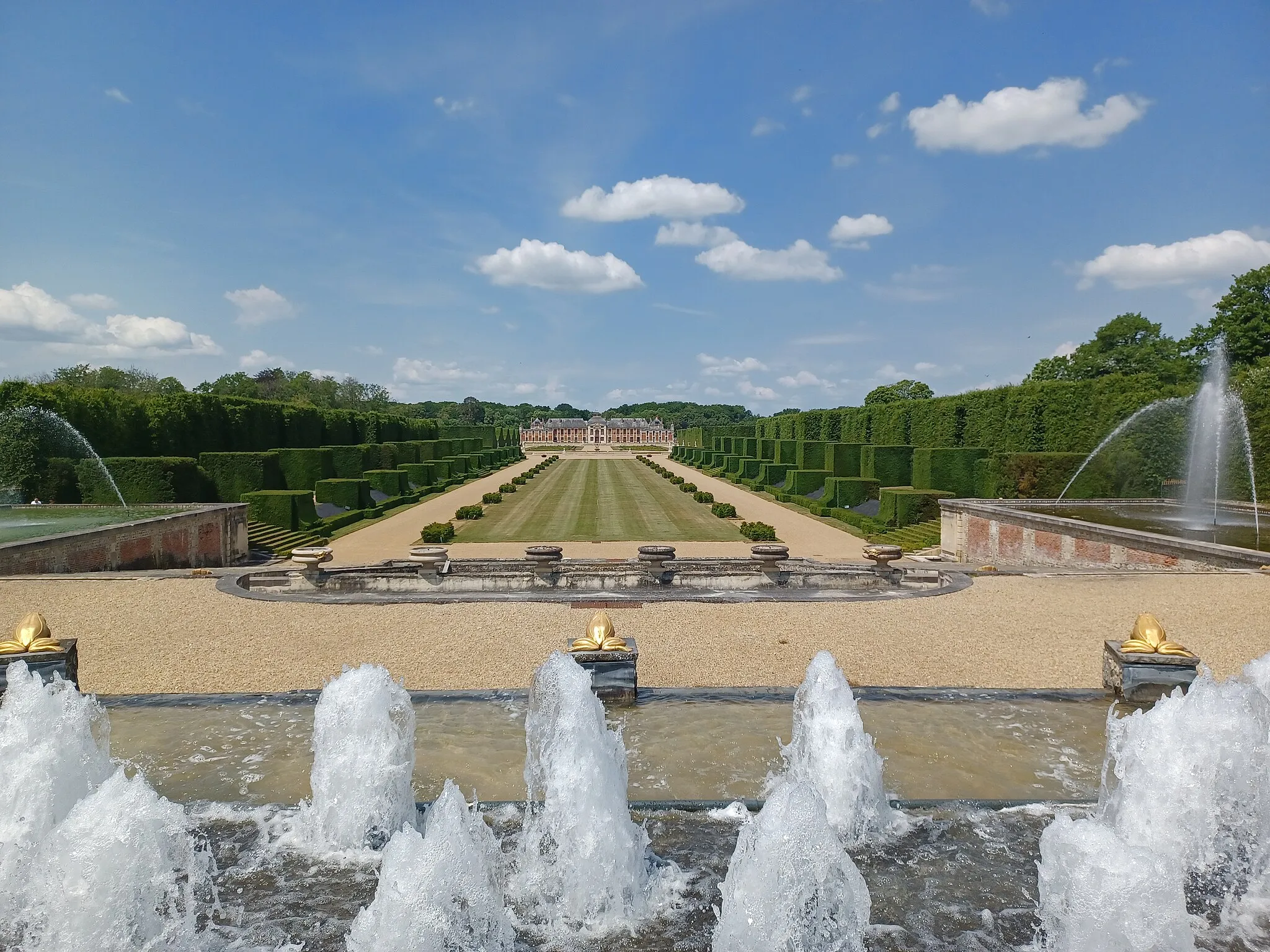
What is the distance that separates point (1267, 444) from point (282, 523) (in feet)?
110

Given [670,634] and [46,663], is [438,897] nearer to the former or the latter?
[46,663]

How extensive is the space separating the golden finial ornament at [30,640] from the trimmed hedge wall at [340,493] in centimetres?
2339

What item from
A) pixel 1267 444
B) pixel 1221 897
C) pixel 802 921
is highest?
pixel 1267 444

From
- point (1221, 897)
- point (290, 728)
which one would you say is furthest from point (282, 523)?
point (1221, 897)

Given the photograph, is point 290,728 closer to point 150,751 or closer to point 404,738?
point 150,751

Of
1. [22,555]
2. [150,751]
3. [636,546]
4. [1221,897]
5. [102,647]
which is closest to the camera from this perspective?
[1221,897]

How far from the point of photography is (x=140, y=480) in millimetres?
24781

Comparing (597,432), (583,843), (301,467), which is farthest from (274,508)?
(597,432)

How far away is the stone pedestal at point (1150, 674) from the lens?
8.66 meters

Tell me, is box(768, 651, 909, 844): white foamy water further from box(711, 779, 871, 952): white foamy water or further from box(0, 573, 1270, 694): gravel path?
box(0, 573, 1270, 694): gravel path

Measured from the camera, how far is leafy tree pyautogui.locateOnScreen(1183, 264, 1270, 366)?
3988 cm

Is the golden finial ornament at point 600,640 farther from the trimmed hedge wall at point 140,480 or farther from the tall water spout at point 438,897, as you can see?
the trimmed hedge wall at point 140,480

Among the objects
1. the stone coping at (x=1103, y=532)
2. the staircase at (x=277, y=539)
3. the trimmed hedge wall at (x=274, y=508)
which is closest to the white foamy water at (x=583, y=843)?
the stone coping at (x=1103, y=532)

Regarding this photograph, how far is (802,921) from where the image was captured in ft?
14.2
